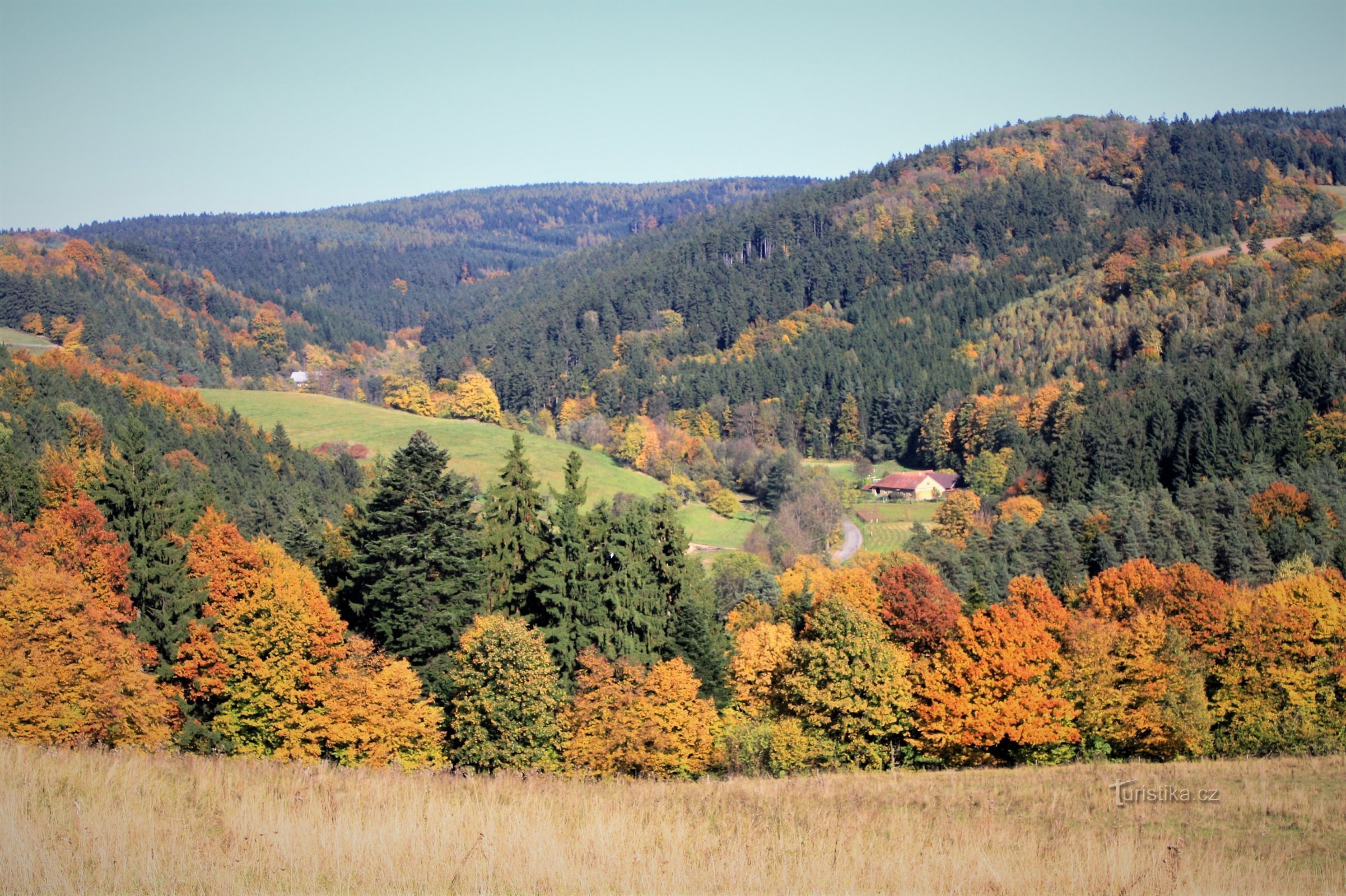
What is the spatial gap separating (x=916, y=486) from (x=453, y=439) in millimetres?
60712

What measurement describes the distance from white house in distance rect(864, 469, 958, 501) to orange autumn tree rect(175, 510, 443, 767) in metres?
107

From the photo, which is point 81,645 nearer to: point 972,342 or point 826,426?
point 826,426

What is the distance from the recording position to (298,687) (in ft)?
112

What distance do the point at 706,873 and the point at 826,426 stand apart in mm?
162651

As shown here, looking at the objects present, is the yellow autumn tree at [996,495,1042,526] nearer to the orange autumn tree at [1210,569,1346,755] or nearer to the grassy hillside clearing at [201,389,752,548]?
the grassy hillside clearing at [201,389,752,548]

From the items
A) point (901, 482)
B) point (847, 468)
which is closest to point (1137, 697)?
point (901, 482)

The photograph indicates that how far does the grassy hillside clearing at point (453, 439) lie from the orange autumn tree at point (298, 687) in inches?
2917

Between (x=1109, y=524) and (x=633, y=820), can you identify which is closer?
(x=633, y=820)

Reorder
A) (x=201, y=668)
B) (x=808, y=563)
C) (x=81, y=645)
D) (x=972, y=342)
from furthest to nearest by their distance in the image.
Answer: (x=972, y=342)
(x=808, y=563)
(x=201, y=668)
(x=81, y=645)

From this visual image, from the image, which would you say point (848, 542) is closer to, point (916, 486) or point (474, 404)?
point (916, 486)

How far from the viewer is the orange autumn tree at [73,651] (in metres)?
26.2

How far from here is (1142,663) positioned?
39.5m

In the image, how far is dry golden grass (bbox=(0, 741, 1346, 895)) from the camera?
11.6 meters

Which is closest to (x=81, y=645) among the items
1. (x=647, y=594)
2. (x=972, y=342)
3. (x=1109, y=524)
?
(x=647, y=594)
